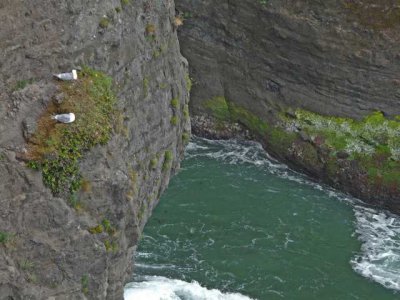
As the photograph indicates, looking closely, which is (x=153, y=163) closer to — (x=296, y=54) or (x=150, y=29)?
(x=150, y=29)

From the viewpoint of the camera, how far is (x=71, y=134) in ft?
46.6

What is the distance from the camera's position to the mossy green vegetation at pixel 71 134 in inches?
544

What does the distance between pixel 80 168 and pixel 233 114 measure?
68.8 ft

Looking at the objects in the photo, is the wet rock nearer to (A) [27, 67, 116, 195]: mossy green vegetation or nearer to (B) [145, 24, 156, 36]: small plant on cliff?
(A) [27, 67, 116, 195]: mossy green vegetation

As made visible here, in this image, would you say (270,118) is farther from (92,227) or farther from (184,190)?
(92,227)

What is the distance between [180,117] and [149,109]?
311cm

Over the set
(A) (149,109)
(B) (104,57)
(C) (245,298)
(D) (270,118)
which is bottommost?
(C) (245,298)

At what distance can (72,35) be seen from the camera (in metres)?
15.1

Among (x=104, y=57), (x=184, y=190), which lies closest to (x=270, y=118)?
(x=184, y=190)

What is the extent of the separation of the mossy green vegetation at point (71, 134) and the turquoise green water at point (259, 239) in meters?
7.77

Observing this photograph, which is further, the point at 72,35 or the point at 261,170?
the point at 261,170

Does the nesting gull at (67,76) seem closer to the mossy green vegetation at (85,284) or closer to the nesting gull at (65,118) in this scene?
the nesting gull at (65,118)

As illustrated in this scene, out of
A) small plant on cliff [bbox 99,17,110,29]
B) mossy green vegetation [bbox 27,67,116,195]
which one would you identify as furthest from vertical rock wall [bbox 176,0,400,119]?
mossy green vegetation [bbox 27,67,116,195]

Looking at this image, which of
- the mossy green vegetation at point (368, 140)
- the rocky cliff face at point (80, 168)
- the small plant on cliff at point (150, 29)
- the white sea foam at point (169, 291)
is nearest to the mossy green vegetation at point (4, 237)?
the rocky cliff face at point (80, 168)
